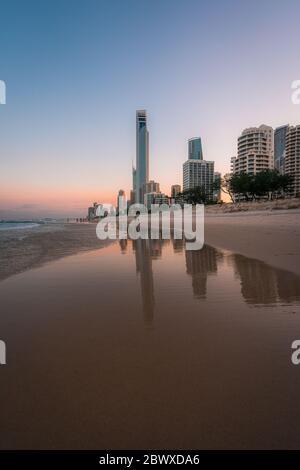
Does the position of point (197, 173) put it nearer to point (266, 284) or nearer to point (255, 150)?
point (255, 150)

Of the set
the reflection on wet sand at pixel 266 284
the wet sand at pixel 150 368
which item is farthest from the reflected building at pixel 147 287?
the reflection on wet sand at pixel 266 284

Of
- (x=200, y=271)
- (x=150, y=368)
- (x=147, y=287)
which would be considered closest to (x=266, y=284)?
(x=200, y=271)

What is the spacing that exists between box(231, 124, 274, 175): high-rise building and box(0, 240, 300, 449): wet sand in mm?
130561

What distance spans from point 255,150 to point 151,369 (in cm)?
14313

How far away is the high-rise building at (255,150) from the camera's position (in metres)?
127

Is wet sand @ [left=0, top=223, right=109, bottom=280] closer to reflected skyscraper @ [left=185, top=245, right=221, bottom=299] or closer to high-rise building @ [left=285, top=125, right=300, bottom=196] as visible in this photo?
reflected skyscraper @ [left=185, top=245, right=221, bottom=299]

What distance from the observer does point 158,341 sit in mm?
3695

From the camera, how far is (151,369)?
9.76 ft

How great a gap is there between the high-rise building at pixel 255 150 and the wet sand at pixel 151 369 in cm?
13056

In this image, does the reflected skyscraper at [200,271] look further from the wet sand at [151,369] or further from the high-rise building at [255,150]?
the high-rise building at [255,150]
